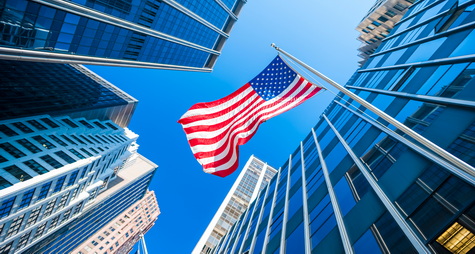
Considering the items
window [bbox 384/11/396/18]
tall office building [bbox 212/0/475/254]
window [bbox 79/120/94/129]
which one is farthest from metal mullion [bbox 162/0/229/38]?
tall office building [bbox 212/0/475/254]

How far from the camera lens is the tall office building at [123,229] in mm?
101375

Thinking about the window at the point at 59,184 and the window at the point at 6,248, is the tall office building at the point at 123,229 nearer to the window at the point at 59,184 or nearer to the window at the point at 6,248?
the window at the point at 6,248

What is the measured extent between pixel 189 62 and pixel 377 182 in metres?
92.1

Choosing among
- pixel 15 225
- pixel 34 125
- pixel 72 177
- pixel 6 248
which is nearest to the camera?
pixel 15 225

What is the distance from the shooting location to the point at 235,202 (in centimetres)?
5731

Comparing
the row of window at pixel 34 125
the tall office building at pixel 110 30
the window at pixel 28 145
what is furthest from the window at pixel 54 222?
the tall office building at pixel 110 30

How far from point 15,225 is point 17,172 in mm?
12337

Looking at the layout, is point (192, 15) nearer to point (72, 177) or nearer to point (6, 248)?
point (72, 177)

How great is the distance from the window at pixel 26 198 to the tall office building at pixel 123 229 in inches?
2655

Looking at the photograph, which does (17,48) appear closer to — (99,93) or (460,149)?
(460,149)

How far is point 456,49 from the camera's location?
11336 mm

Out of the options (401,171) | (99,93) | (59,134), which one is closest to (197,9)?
(99,93)

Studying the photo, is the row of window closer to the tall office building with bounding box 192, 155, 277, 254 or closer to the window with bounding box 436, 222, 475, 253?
the tall office building with bounding box 192, 155, 277, 254

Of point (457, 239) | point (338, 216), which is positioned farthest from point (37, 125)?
point (457, 239)
